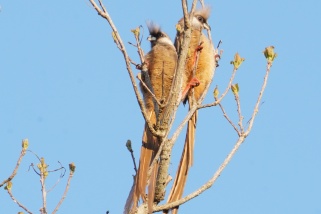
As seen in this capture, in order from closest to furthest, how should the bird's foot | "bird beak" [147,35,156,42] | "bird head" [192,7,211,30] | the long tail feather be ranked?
the long tail feather < the bird's foot < "bird beak" [147,35,156,42] < "bird head" [192,7,211,30]

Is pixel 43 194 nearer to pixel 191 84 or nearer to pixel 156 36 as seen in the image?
pixel 191 84

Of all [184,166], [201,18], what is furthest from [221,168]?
[201,18]

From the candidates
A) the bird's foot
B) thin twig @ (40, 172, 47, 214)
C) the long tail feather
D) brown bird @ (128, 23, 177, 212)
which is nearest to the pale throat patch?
brown bird @ (128, 23, 177, 212)

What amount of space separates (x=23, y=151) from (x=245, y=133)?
170 centimetres

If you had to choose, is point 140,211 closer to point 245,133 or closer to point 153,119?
point 245,133

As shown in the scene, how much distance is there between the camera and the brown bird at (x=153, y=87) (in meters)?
5.75

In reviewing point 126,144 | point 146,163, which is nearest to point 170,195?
point 146,163

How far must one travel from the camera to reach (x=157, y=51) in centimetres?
723

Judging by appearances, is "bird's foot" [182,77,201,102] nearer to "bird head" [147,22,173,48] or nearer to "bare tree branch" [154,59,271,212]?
"bird head" [147,22,173,48]

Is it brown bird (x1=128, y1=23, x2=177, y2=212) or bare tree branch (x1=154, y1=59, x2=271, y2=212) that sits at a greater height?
brown bird (x1=128, y1=23, x2=177, y2=212)

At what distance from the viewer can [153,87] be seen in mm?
7004

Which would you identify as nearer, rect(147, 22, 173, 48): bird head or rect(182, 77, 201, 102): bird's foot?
rect(182, 77, 201, 102): bird's foot

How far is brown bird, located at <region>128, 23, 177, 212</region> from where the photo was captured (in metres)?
5.75

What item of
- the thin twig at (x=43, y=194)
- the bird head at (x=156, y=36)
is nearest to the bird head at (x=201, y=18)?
the bird head at (x=156, y=36)
